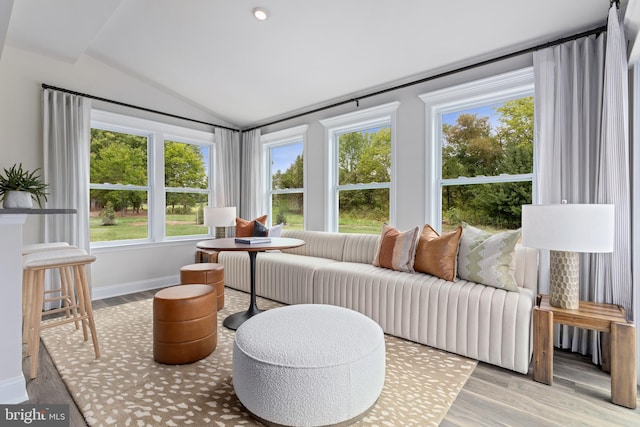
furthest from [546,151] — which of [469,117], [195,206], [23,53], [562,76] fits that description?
[23,53]

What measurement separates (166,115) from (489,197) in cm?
422

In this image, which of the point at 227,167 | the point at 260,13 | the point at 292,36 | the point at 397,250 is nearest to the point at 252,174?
the point at 227,167

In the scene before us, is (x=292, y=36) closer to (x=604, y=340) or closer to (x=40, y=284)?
(x=40, y=284)

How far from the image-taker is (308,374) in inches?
54.5

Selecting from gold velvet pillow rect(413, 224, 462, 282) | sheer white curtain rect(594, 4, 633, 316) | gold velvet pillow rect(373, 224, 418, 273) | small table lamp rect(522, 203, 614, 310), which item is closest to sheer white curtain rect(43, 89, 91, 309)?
gold velvet pillow rect(373, 224, 418, 273)

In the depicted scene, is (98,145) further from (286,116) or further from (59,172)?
(286,116)

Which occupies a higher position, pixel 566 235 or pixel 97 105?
pixel 97 105

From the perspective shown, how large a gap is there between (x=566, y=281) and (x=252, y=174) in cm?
422

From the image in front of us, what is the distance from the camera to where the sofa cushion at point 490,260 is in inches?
88.0

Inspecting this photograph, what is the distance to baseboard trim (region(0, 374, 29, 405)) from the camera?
1.64 m

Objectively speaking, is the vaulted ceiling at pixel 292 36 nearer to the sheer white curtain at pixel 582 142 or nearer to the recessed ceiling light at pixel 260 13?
the recessed ceiling light at pixel 260 13

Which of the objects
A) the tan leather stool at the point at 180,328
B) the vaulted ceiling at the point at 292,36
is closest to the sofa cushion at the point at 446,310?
the tan leather stool at the point at 180,328

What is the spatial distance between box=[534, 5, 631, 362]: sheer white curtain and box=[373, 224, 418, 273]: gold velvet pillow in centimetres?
102

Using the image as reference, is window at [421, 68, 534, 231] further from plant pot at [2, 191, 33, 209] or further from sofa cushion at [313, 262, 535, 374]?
plant pot at [2, 191, 33, 209]
